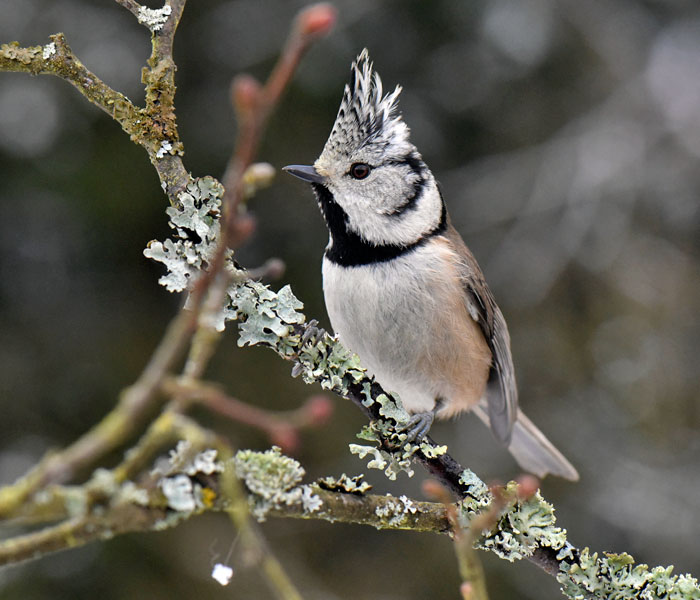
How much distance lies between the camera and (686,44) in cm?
475

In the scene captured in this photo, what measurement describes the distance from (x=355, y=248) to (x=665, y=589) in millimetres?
1552

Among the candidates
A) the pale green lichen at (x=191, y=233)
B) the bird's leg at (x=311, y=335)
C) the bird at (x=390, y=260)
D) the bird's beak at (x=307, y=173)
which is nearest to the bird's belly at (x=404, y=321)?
the bird at (x=390, y=260)

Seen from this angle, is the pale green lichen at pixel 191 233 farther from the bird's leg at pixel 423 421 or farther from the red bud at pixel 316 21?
the red bud at pixel 316 21

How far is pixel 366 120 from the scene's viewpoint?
9.80ft

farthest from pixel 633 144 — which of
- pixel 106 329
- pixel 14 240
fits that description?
pixel 14 240

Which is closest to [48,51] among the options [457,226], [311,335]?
[311,335]

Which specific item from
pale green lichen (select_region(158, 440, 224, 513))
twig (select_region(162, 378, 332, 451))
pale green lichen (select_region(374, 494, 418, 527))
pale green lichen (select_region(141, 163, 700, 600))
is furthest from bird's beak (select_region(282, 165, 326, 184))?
twig (select_region(162, 378, 332, 451))

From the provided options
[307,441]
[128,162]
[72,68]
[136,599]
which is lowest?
[136,599]

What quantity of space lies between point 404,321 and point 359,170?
1.92ft

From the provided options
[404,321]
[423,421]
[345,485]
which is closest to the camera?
[345,485]

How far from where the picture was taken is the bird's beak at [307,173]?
2.95m

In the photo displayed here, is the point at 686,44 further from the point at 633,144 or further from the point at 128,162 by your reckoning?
the point at 128,162

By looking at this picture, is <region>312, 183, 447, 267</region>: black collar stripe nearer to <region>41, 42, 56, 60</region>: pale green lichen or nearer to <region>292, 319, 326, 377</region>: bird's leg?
<region>292, 319, 326, 377</region>: bird's leg

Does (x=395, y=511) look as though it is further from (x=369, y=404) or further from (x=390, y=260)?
(x=390, y=260)
